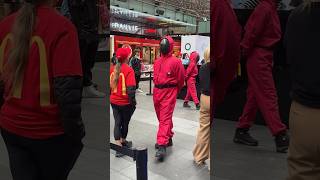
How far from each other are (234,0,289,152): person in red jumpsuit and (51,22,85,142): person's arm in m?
0.78

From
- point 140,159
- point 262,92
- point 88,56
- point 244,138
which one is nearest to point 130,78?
point 88,56

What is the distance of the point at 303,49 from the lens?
4.77ft

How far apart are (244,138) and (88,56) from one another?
1050 millimetres

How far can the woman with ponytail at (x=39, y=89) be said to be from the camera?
5.36ft

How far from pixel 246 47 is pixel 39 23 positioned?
3.06 feet

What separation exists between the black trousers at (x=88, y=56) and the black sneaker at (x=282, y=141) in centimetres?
114

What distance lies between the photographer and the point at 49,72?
166 cm

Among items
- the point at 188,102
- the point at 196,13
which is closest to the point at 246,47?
the point at 196,13

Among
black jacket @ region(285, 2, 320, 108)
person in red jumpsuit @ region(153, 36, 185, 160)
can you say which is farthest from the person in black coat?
person in red jumpsuit @ region(153, 36, 185, 160)

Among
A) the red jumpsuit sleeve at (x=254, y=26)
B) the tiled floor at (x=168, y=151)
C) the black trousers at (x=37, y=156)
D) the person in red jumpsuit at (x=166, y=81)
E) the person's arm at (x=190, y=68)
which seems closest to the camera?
the black trousers at (x=37, y=156)

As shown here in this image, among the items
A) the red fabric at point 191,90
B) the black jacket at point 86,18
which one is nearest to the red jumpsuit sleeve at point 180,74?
the red fabric at point 191,90

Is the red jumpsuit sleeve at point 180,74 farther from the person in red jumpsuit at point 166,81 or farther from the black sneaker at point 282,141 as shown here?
the black sneaker at point 282,141

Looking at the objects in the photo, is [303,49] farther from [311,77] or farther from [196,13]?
[196,13]

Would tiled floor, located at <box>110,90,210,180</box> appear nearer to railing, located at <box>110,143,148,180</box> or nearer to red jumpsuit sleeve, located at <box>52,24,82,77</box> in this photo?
railing, located at <box>110,143,148,180</box>
